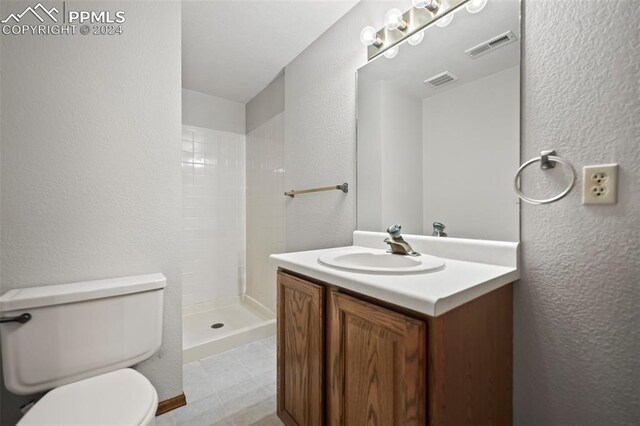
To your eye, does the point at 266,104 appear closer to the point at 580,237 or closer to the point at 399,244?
the point at 399,244

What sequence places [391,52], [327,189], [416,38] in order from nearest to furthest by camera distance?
[416,38]
[391,52]
[327,189]

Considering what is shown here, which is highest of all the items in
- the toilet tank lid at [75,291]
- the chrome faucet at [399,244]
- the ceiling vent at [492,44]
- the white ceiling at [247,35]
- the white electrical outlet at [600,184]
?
the white ceiling at [247,35]

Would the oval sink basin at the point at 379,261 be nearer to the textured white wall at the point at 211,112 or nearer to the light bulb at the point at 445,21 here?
the light bulb at the point at 445,21

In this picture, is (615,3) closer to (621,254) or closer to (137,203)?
(621,254)

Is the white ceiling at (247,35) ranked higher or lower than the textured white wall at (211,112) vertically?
higher

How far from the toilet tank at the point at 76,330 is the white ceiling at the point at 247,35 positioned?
161 cm

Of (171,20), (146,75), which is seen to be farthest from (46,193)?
(171,20)

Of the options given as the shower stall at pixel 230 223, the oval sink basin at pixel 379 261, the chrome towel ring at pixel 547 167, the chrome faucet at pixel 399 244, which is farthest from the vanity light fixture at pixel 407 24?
the shower stall at pixel 230 223

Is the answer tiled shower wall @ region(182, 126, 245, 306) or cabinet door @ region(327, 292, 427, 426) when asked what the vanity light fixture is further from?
tiled shower wall @ region(182, 126, 245, 306)

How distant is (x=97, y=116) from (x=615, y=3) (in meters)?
1.99

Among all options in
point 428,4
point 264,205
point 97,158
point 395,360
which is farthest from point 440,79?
point 264,205

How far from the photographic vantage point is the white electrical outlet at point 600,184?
0.75 metres

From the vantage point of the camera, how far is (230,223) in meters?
2.98

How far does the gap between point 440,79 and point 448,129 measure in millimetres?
236
